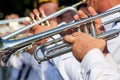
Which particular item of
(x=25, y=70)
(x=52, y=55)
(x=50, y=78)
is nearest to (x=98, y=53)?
(x=52, y=55)

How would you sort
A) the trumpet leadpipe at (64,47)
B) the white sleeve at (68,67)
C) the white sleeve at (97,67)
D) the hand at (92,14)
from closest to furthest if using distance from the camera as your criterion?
the white sleeve at (97,67)
the trumpet leadpipe at (64,47)
the hand at (92,14)
the white sleeve at (68,67)

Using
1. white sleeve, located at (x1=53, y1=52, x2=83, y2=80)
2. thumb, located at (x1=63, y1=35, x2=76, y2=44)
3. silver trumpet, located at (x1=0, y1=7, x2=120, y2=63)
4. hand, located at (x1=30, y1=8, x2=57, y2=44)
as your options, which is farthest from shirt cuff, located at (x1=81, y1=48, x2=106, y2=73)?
hand, located at (x1=30, y1=8, x2=57, y2=44)

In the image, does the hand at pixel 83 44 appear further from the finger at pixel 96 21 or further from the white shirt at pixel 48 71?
the white shirt at pixel 48 71

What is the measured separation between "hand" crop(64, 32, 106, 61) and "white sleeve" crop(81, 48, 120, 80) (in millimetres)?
29

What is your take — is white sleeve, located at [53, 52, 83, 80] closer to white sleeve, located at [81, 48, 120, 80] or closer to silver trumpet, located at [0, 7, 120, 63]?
silver trumpet, located at [0, 7, 120, 63]

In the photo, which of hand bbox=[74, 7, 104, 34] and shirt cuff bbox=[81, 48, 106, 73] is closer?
shirt cuff bbox=[81, 48, 106, 73]

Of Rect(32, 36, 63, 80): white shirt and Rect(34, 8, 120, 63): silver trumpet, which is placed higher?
Rect(34, 8, 120, 63): silver trumpet

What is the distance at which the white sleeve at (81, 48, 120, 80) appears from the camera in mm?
3359

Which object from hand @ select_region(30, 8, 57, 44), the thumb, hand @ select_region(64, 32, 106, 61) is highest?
hand @ select_region(30, 8, 57, 44)

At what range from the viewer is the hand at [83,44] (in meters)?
3.45

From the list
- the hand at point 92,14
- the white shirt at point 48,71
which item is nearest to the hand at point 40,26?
the white shirt at point 48,71

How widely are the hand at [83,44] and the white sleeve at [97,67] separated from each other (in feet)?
0.09

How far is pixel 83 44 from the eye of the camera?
345 centimetres

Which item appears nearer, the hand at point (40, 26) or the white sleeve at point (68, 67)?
the white sleeve at point (68, 67)
